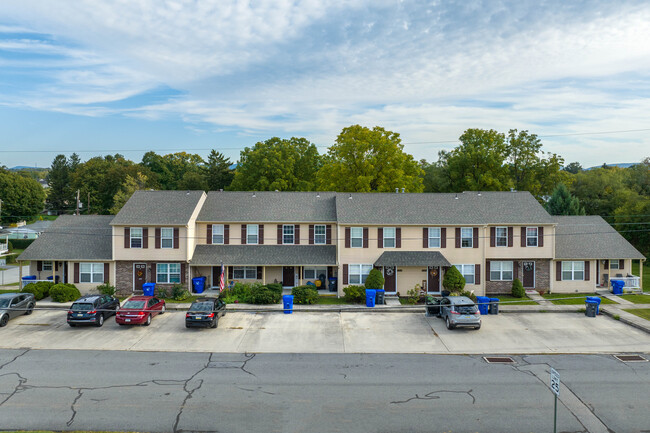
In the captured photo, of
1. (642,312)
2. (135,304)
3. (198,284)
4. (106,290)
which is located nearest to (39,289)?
(106,290)

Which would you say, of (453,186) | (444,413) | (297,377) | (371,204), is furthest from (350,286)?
(453,186)

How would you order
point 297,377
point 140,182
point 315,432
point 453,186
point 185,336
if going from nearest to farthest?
point 315,432 → point 297,377 → point 185,336 → point 453,186 → point 140,182

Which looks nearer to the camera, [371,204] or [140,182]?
[371,204]

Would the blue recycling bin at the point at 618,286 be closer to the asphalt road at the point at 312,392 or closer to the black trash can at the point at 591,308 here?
the black trash can at the point at 591,308

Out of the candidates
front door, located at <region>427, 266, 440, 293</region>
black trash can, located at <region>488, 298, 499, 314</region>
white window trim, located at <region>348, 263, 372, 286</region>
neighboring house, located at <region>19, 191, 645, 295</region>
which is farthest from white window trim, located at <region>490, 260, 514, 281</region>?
white window trim, located at <region>348, 263, 372, 286</region>

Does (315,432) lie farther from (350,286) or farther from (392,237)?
(392,237)

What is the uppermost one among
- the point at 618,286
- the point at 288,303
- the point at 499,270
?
the point at 499,270

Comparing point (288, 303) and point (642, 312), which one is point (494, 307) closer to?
point (642, 312)
